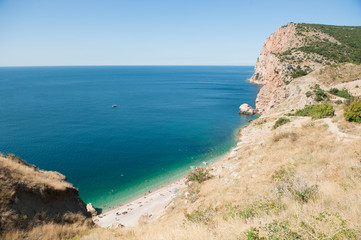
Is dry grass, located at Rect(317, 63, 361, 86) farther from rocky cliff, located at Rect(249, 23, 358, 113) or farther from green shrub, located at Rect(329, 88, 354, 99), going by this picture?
rocky cliff, located at Rect(249, 23, 358, 113)

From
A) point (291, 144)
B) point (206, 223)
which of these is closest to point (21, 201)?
point (206, 223)

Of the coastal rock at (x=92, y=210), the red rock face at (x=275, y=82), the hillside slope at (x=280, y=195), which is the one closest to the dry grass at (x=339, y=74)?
the hillside slope at (x=280, y=195)

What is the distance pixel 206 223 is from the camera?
720 centimetres

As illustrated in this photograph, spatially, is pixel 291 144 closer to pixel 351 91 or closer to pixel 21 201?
pixel 21 201

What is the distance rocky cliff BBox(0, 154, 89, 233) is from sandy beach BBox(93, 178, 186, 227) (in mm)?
9882

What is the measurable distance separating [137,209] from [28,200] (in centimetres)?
1475

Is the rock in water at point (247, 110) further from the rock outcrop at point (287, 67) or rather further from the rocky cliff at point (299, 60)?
the rocky cliff at point (299, 60)

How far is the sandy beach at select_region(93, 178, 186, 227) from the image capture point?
63.1 feet

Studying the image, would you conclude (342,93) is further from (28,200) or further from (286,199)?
(28,200)

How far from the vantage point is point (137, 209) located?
21.4 metres

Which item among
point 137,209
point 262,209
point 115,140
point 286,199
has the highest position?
point 286,199

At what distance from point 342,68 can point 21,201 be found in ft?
180

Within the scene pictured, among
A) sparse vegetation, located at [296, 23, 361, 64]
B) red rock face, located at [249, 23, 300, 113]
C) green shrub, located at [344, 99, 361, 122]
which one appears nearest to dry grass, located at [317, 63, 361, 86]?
red rock face, located at [249, 23, 300, 113]

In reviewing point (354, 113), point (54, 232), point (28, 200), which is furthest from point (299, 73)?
point (28, 200)
